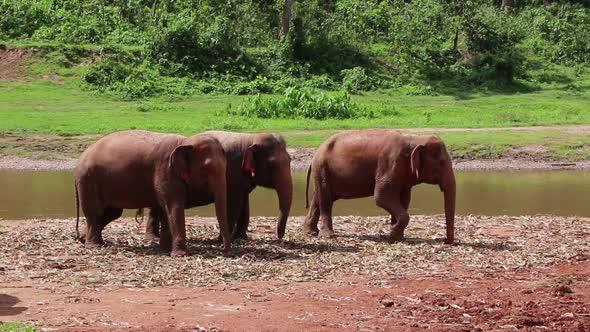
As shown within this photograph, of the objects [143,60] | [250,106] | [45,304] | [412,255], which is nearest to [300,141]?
[250,106]

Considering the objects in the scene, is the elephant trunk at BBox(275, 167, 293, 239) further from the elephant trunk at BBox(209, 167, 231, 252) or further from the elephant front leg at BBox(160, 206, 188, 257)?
the elephant front leg at BBox(160, 206, 188, 257)

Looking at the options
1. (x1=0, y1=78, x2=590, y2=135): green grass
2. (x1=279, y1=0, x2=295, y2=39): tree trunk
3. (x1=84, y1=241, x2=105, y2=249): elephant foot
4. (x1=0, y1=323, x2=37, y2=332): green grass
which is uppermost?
(x1=279, y1=0, x2=295, y2=39): tree trunk

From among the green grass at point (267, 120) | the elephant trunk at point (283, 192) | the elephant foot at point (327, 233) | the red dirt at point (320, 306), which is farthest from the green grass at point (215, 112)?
the red dirt at point (320, 306)

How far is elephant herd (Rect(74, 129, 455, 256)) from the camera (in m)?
14.4

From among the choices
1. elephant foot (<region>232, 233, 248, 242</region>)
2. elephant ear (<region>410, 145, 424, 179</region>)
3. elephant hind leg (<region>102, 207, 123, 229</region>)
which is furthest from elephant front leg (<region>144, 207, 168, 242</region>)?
elephant ear (<region>410, 145, 424, 179</region>)

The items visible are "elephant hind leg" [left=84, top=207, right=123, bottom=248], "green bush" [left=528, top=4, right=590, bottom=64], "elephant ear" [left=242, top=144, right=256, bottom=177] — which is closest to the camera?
"elephant hind leg" [left=84, top=207, right=123, bottom=248]

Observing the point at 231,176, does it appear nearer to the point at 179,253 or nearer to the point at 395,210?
the point at 179,253

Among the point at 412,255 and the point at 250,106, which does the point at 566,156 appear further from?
the point at 412,255

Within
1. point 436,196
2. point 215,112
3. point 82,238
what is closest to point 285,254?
point 82,238

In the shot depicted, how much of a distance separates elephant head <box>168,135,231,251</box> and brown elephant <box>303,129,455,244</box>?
2.68 metres

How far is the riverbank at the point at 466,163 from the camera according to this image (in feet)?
98.9

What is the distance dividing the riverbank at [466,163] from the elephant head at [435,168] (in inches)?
579

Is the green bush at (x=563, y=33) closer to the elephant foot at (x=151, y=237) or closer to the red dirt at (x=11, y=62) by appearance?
the red dirt at (x=11, y=62)

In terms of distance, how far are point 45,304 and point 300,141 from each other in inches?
862
